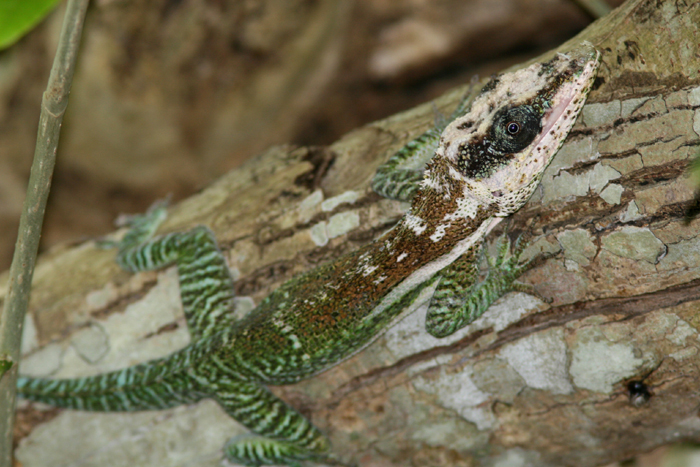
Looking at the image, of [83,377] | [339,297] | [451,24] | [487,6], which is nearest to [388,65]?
[451,24]

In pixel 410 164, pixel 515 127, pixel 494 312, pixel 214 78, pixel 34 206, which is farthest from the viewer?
pixel 214 78

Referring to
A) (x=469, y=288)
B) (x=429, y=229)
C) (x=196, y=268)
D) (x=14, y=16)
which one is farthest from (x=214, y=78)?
(x=469, y=288)

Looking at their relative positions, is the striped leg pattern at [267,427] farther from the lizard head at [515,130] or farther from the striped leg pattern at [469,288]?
the lizard head at [515,130]

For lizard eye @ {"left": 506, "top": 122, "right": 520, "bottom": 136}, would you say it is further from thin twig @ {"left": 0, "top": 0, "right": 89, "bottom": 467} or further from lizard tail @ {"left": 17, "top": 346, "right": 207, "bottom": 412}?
lizard tail @ {"left": 17, "top": 346, "right": 207, "bottom": 412}

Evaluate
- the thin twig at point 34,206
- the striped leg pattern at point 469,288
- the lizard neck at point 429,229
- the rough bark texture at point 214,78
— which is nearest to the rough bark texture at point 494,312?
the striped leg pattern at point 469,288

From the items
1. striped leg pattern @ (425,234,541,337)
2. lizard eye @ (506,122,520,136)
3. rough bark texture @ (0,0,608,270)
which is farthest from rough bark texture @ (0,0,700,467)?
rough bark texture @ (0,0,608,270)

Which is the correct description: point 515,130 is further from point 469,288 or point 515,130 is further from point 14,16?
point 14,16

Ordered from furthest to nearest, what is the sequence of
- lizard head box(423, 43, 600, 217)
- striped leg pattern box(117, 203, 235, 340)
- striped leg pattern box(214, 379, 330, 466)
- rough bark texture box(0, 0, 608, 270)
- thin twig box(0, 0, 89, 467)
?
1. rough bark texture box(0, 0, 608, 270)
2. striped leg pattern box(117, 203, 235, 340)
3. striped leg pattern box(214, 379, 330, 466)
4. lizard head box(423, 43, 600, 217)
5. thin twig box(0, 0, 89, 467)
